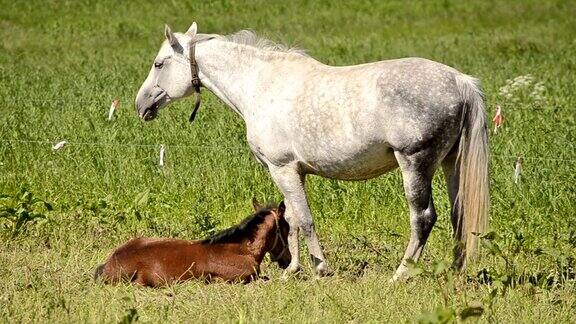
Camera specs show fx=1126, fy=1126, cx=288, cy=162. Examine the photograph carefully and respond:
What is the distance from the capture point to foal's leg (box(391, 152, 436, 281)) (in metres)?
8.16

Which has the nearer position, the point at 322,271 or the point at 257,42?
the point at 322,271

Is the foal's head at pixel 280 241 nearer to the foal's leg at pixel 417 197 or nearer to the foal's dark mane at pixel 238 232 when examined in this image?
the foal's dark mane at pixel 238 232

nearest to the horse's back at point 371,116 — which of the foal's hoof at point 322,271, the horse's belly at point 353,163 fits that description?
the horse's belly at point 353,163

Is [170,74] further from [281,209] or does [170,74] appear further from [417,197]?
[417,197]

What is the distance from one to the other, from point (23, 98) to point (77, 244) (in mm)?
7167

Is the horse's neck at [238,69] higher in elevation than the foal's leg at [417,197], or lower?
higher

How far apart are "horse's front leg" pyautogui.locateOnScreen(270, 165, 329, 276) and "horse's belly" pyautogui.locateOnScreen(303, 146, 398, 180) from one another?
6.3 inches

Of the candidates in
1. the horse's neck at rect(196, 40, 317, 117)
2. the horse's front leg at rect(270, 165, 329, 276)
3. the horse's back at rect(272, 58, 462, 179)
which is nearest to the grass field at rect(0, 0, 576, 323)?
the horse's front leg at rect(270, 165, 329, 276)

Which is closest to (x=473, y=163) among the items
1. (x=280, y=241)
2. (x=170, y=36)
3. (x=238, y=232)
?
(x=280, y=241)

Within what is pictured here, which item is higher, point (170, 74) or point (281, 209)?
point (170, 74)

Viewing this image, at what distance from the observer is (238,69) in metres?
9.18

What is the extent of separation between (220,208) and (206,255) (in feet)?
8.50

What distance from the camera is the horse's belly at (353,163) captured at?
8320 mm

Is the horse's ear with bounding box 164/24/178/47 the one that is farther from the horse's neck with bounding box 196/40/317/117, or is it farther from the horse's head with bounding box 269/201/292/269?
the horse's head with bounding box 269/201/292/269
